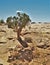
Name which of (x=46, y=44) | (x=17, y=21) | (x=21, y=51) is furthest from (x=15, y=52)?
(x=17, y=21)

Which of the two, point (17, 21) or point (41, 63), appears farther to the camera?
point (17, 21)

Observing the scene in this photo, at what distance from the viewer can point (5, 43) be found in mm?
→ 43062

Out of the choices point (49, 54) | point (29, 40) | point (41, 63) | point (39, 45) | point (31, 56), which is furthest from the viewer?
point (29, 40)

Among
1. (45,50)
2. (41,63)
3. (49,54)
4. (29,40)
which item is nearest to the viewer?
(41,63)

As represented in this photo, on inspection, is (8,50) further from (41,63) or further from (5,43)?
(41,63)

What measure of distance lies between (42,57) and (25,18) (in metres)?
14.6

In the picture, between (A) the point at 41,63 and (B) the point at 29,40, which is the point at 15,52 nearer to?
(A) the point at 41,63

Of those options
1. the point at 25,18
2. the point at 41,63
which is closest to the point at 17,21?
the point at 25,18

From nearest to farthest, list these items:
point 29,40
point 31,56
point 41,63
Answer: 1. point 41,63
2. point 31,56
3. point 29,40

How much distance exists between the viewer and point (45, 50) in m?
40.9

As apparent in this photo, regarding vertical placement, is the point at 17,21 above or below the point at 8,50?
above

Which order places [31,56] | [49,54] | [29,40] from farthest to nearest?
[29,40]
[49,54]
[31,56]

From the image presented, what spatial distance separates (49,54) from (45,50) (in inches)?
130

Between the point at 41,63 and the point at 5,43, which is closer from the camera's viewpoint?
the point at 41,63
